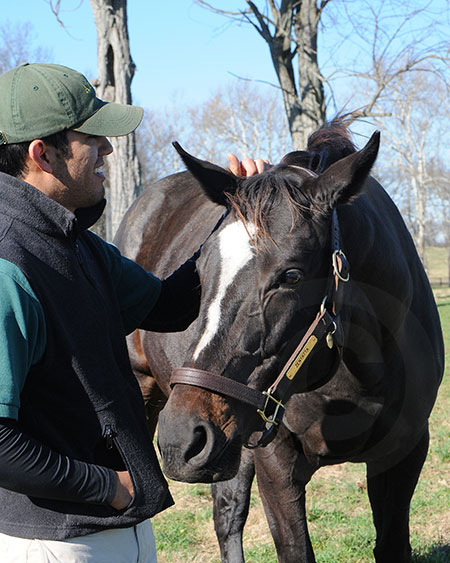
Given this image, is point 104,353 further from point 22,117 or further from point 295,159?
point 295,159

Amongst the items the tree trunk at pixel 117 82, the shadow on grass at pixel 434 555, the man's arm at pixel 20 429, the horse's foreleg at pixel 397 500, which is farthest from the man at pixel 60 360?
the tree trunk at pixel 117 82

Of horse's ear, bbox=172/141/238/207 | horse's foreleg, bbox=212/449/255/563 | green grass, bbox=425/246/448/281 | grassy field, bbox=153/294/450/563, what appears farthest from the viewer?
green grass, bbox=425/246/448/281

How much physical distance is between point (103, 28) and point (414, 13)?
4857 mm

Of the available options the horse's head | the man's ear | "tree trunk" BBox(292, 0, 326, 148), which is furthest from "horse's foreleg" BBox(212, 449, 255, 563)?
"tree trunk" BBox(292, 0, 326, 148)

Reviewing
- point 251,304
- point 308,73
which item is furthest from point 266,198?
point 308,73

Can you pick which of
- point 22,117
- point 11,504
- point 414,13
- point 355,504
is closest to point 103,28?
point 414,13

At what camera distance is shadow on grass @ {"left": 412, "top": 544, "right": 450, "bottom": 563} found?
3691 millimetres

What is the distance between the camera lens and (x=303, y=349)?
2.14 m

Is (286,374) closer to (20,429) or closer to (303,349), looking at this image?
(303,349)

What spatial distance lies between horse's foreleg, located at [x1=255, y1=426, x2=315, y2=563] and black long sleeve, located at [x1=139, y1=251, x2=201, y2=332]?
729 mm

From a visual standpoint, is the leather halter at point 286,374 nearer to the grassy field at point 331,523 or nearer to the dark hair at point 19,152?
the dark hair at point 19,152

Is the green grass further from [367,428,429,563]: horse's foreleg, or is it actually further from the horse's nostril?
the horse's nostril

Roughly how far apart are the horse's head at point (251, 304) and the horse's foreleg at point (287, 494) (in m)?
0.69

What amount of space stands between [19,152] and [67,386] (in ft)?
2.14
